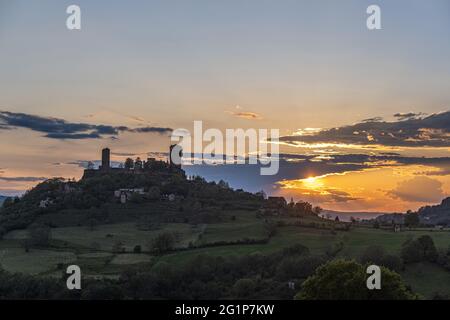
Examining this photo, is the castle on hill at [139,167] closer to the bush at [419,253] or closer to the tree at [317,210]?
the tree at [317,210]

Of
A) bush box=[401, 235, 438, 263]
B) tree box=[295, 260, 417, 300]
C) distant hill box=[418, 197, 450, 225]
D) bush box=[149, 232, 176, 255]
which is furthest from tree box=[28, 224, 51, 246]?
distant hill box=[418, 197, 450, 225]

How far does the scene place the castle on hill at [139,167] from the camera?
275 feet

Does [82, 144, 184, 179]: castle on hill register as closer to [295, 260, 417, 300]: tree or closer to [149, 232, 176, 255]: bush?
[149, 232, 176, 255]: bush

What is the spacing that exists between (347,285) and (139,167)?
74.5m

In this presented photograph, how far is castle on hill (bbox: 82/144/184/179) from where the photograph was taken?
8379 cm

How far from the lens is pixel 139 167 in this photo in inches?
3519

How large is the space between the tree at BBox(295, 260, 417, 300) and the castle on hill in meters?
64.7

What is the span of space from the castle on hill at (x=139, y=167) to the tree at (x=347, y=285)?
6473 centimetres

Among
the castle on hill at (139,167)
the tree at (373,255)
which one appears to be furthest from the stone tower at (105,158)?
the tree at (373,255)
